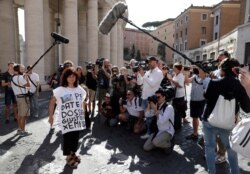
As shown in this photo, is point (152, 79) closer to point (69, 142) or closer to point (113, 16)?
point (113, 16)

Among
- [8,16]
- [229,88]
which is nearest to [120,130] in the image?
[229,88]

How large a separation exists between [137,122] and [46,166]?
303 cm

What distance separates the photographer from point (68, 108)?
4562 millimetres

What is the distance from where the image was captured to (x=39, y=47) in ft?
54.9

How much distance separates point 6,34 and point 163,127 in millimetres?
16897

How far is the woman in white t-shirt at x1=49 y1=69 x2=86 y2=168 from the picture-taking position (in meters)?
4.54

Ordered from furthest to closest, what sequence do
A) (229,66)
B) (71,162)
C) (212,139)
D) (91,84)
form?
(91,84), (71,162), (212,139), (229,66)

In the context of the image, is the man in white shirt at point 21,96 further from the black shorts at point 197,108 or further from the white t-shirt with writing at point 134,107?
the black shorts at point 197,108

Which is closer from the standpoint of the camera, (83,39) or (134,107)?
(134,107)

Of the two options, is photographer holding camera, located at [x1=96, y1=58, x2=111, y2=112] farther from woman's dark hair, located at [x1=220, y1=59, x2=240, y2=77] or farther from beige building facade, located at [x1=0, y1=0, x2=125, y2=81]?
beige building facade, located at [x1=0, y1=0, x2=125, y2=81]

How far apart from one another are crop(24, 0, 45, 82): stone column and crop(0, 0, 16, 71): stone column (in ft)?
9.27

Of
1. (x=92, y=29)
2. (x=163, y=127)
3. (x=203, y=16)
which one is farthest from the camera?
(x=203, y=16)

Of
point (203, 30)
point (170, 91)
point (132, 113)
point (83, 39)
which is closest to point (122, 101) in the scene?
point (132, 113)

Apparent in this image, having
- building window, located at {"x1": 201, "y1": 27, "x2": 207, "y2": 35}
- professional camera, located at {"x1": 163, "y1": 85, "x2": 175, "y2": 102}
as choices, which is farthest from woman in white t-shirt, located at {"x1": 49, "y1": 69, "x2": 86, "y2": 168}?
building window, located at {"x1": 201, "y1": 27, "x2": 207, "y2": 35}
